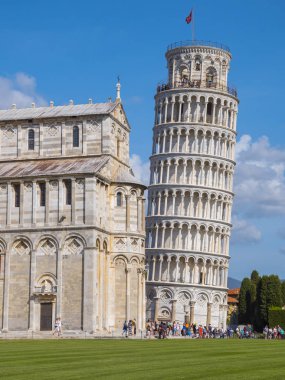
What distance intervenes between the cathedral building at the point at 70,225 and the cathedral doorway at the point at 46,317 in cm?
8

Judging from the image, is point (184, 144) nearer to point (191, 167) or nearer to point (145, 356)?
point (191, 167)

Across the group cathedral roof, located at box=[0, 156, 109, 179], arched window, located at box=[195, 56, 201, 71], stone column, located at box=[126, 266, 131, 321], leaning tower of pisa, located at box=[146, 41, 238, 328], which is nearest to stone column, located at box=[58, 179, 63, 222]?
cathedral roof, located at box=[0, 156, 109, 179]

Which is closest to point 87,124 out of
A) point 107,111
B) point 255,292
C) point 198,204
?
point 107,111

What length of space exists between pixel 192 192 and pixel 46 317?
45.9 metres

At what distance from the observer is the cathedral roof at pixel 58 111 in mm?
76250

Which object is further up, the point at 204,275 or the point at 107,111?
the point at 107,111

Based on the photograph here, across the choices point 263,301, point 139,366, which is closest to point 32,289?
point 139,366

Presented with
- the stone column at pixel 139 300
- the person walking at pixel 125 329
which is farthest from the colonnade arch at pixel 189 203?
the person walking at pixel 125 329

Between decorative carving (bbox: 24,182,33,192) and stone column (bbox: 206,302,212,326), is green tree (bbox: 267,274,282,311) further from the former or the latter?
decorative carving (bbox: 24,182,33,192)

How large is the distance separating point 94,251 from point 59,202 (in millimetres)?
5111

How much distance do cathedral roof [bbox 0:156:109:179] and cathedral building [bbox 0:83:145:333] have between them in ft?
0.29

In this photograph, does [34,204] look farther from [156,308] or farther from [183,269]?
[183,269]

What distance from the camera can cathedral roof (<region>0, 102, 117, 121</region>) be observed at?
7625 cm

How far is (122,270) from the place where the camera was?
7344 cm
